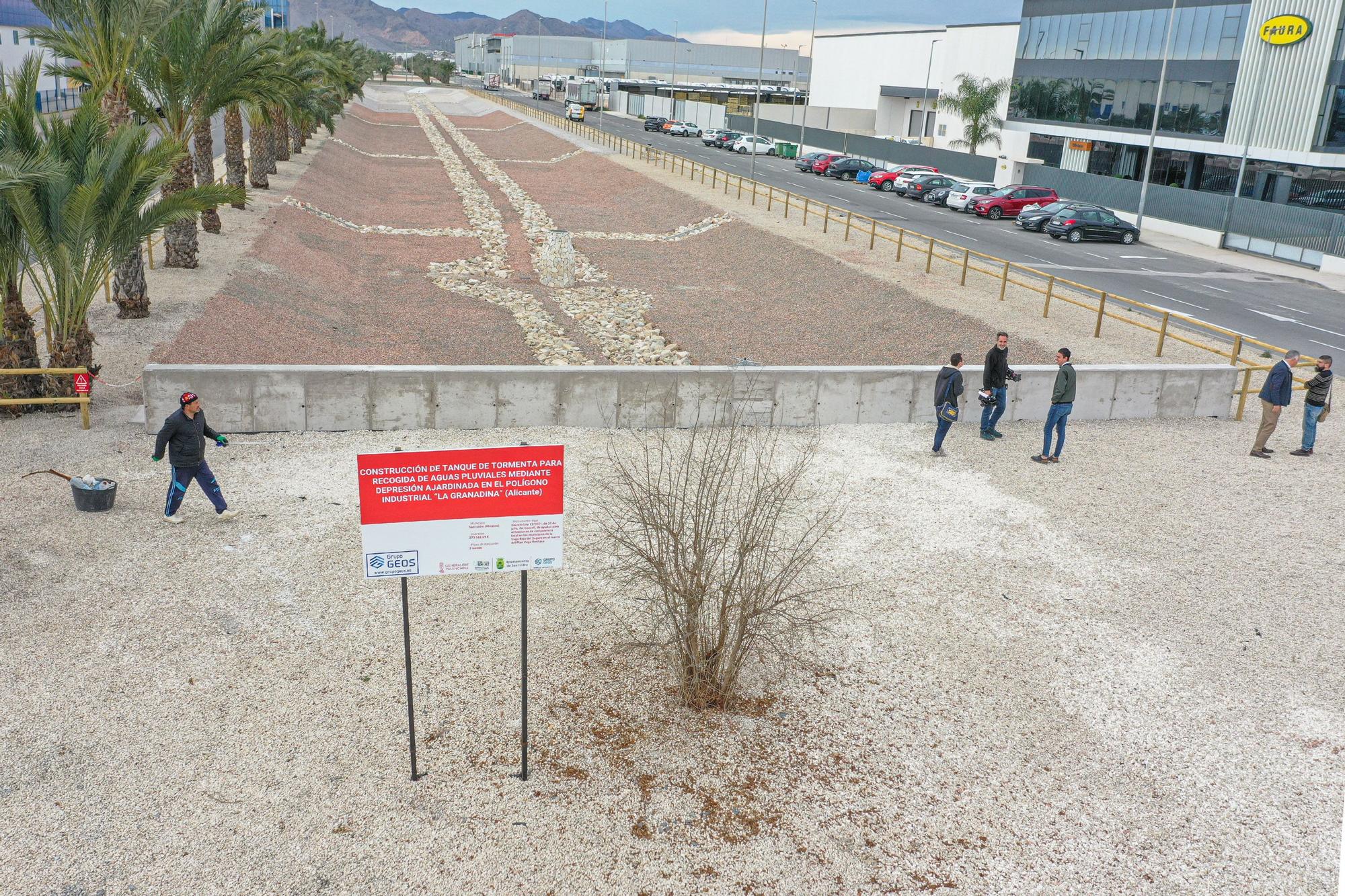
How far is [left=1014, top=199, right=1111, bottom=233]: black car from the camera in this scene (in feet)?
130

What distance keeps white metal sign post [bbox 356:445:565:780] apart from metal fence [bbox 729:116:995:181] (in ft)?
184

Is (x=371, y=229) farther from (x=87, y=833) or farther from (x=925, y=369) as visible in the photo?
(x=87, y=833)

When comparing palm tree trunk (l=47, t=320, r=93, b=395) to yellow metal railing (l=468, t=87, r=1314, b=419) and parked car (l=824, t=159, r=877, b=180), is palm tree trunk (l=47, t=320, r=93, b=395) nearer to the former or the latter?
yellow metal railing (l=468, t=87, r=1314, b=419)

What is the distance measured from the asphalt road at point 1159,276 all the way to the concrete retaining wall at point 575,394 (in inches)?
399

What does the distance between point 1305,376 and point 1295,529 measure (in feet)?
30.0

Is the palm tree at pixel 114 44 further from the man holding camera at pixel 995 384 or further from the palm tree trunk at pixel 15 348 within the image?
the man holding camera at pixel 995 384

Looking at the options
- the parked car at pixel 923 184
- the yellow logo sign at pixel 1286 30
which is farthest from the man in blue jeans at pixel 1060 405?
the parked car at pixel 923 184

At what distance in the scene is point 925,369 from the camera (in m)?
15.6

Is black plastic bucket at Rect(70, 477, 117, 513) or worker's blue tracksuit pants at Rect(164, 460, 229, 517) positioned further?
black plastic bucket at Rect(70, 477, 117, 513)

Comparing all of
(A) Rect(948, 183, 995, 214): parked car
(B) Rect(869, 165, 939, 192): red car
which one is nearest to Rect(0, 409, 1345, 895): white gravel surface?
(A) Rect(948, 183, 995, 214): parked car

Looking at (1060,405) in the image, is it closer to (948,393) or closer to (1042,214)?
(948,393)

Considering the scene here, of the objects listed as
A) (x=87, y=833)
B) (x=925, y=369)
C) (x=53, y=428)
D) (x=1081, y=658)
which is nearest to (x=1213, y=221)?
(x=925, y=369)

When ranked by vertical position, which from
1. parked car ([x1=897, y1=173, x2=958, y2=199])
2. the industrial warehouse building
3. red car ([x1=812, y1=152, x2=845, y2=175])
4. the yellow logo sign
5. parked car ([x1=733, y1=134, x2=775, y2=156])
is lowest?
parked car ([x1=897, y1=173, x2=958, y2=199])

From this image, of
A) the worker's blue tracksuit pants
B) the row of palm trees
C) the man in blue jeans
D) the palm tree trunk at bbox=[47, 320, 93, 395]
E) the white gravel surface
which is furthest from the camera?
the palm tree trunk at bbox=[47, 320, 93, 395]
